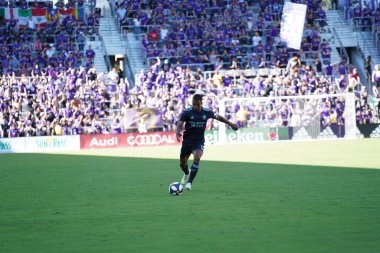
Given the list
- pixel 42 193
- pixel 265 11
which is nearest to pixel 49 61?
pixel 265 11

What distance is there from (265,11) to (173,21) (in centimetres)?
615

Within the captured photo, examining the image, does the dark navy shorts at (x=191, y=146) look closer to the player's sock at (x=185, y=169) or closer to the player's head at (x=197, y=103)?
the player's sock at (x=185, y=169)

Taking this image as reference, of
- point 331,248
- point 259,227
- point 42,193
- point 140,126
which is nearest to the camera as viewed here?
point 331,248

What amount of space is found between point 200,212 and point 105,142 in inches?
1182

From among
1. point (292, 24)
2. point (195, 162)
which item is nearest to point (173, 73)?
point (292, 24)

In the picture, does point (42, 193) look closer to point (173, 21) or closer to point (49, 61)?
point (49, 61)

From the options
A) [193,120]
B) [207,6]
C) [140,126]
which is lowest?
[140,126]

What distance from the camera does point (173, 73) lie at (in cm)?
4531

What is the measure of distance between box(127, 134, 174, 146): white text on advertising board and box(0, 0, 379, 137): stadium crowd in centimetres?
51

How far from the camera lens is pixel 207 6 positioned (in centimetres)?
5138

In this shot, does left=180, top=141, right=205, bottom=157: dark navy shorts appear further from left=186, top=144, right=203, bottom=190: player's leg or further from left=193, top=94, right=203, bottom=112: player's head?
left=193, top=94, right=203, bottom=112: player's head

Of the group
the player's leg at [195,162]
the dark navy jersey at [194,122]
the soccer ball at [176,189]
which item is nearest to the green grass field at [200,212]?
the soccer ball at [176,189]

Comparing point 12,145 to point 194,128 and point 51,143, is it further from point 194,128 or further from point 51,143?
point 194,128

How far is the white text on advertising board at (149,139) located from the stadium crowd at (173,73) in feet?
1.67
